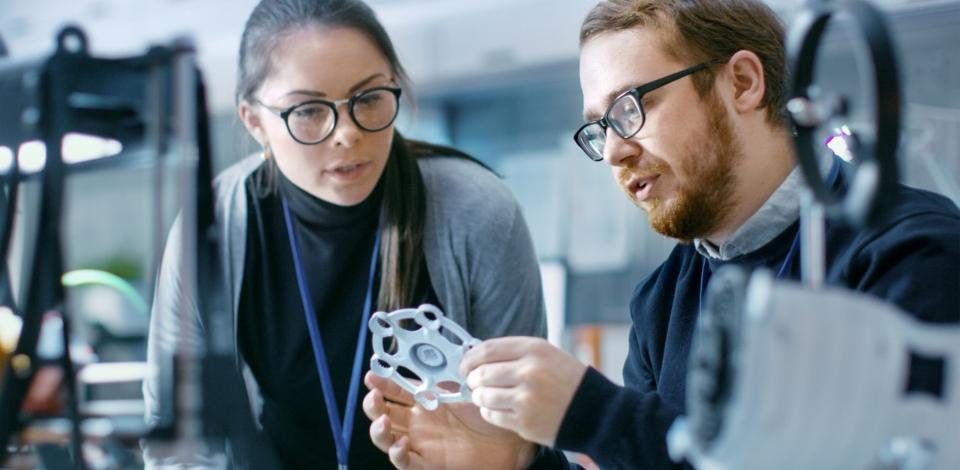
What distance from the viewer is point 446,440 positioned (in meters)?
1.17

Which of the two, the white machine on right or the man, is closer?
the white machine on right

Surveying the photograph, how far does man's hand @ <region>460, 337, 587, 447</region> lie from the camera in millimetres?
862

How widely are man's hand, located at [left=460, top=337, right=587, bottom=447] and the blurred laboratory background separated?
5.75ft

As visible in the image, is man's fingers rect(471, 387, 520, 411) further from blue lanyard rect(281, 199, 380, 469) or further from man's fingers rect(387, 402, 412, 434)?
blue lanyard rect(281, 199, 380, 469)

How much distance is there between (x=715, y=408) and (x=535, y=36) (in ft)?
→ 9.50

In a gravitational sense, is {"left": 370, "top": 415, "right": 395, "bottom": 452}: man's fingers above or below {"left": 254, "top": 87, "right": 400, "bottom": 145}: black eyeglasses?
below

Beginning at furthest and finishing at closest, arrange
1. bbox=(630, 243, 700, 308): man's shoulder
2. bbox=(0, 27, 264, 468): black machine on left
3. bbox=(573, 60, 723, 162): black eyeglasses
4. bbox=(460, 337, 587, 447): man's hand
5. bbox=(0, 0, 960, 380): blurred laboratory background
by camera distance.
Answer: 1. bbox=(0, 0, 960, 380): blurred laboratory background
2. bbox=(630, 243, 700, 308): man's shoulder
3. bbox=(573, 60, 723, 162): black eyeglasses
4. bbox=(0, 27, 264, 468): black machine on left
5. bbox=(460, 337, 587, 447): man's hand

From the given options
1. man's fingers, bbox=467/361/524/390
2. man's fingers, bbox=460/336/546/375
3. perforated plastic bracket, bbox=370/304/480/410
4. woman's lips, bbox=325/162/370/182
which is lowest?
perforated plastic bracket, bbox=370/304/480/410

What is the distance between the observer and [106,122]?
45.3 inches

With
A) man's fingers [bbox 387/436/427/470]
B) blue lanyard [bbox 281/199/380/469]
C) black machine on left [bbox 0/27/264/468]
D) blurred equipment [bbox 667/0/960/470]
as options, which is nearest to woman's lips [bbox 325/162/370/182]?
blue lanyard [bbox 281/199/380/469]

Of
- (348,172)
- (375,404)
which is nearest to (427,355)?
(375,404)

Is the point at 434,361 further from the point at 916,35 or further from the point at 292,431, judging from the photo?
the point at 916,35

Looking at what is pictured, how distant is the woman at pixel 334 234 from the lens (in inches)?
54.1

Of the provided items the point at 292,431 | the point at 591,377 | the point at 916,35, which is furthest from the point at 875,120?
the point at 916,35
